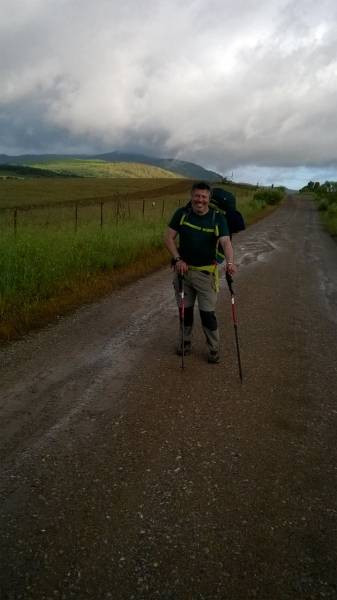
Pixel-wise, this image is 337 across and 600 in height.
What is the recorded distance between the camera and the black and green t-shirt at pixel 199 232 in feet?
17.6

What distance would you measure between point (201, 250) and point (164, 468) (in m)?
2.77

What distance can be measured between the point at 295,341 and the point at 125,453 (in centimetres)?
373

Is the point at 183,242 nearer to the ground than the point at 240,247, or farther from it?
farther from it

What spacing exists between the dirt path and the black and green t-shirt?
4.18 feet

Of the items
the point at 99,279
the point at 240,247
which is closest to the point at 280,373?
the point at 99,279

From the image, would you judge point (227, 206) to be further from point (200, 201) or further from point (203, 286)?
point (203, 286)

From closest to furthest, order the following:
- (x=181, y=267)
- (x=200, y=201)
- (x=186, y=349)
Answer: (x=200, y=201) < (x=181, y=267) < (x=186, y=349)

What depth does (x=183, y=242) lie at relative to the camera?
560 centimetres

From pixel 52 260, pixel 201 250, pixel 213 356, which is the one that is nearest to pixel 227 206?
pixel 201 250

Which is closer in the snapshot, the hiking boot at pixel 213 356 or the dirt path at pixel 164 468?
the dirt path at pixel 164 468

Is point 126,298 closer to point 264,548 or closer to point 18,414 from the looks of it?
point 18,414

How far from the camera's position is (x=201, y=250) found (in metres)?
5.52

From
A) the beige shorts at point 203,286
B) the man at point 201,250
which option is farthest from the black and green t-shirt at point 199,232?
the beige shorts at point 203,286

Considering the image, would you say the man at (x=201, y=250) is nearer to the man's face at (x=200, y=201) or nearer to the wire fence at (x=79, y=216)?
the man's face at (x=200, y=201)
